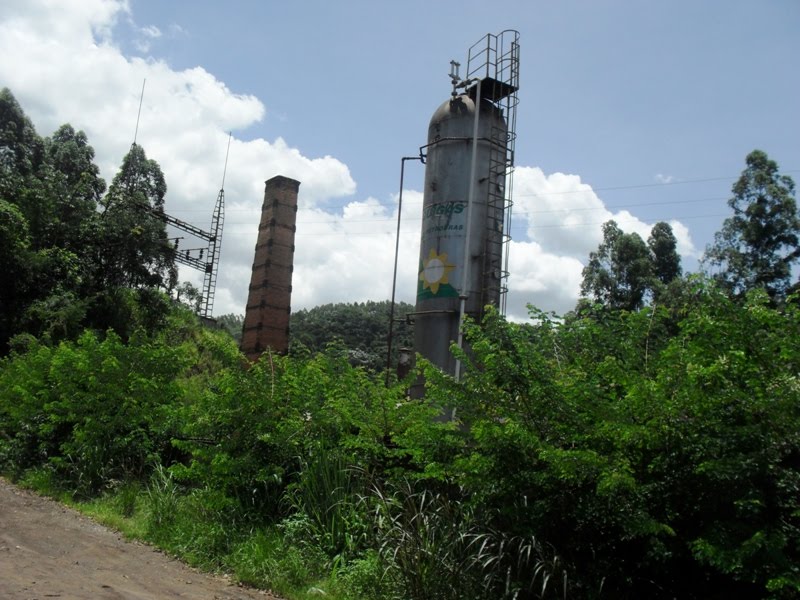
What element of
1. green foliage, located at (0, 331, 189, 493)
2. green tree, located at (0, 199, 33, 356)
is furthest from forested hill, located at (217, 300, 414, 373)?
green foliage, located at (0, 331, 189, 493)

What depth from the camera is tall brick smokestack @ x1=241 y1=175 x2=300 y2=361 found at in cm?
2684

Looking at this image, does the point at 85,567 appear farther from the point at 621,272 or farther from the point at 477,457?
the point at 621,272

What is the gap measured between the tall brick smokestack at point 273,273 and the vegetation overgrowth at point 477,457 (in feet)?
46.0

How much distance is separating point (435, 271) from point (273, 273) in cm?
1303

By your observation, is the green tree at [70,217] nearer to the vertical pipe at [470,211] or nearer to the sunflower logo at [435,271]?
the sunflower logo at [435,271]

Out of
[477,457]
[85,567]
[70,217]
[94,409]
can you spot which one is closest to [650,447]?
[477,457]

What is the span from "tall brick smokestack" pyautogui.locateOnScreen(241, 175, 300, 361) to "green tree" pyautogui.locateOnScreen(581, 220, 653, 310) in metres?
13.9

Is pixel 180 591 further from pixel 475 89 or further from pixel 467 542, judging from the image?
pixel 475 89

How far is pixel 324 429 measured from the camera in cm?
829

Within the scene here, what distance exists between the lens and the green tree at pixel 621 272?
31.8 metres

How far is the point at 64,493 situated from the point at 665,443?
8894 millimetres

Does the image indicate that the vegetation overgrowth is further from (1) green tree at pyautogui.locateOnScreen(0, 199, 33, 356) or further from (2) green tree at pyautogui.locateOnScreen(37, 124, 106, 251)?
(2) green tree at pyautogui.locateOnScreen(37, 124, 106, 251)

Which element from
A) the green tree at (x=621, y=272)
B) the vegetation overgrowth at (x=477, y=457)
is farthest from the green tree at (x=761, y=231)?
the vegetation overgrowth at (x=477, y=457)

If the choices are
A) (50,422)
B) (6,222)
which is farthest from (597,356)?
(6,222)
